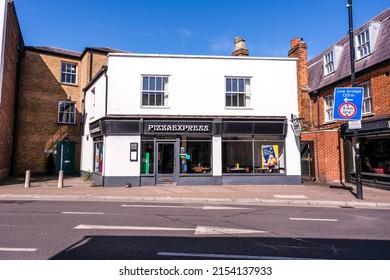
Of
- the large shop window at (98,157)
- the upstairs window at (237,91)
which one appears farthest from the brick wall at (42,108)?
the upstairs window at (237,91)

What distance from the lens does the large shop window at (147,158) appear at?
15.2 metres

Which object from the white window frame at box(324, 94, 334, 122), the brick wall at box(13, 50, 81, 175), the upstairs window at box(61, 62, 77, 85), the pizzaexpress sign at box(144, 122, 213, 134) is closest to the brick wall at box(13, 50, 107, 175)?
the brick wall at box(13, 50, 81, 175)

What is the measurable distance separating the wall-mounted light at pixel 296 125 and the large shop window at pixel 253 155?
899 mm

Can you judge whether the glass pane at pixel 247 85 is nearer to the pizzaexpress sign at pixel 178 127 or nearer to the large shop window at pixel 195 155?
the pizzaexpress sign at pixel 178 127

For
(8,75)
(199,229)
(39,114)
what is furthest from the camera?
(39,114)

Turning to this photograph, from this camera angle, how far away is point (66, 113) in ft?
72.8

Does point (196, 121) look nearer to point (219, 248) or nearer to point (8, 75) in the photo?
point (219, 248)

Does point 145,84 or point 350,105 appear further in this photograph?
point 145,84

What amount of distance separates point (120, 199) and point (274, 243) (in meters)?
7.45

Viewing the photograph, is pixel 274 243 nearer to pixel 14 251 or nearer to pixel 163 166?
pixel 14 251

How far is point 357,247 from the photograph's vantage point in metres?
5.29

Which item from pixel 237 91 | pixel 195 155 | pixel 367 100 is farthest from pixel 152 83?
pixel 367 100

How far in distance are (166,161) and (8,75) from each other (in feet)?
37.4
